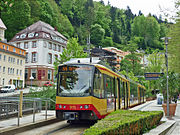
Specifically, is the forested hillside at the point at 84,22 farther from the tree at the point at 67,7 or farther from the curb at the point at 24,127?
the curb at the point at 24,127

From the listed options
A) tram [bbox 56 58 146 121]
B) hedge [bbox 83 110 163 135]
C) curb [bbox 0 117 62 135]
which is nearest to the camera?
hedge [bbox 83 110 163 135]

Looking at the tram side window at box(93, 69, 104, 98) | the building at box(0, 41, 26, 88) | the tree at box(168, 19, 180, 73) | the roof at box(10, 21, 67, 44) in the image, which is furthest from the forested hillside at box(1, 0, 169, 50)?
the tram side window at box(93, 69, 104, 98)

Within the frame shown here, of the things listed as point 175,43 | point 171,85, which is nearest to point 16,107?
point 171,85

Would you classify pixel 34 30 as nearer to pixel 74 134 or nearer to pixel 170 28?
pixel 170 28

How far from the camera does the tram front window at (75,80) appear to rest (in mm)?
12312

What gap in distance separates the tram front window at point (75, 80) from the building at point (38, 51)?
53.0 m

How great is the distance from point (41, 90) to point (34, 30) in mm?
47492

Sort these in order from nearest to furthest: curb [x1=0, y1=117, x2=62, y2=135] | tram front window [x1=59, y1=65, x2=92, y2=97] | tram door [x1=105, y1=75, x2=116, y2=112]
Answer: curb [x1=0, y1=117, x2=62, y2=135]
tram front window [x1=59, y1=65, x2=92, y2=97]
tram door [x1=105, y1=75, x2=116, y2=112]

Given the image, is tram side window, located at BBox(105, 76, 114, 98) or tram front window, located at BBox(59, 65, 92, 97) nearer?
tram front window, located at BBox(59, 65, 92, 97)

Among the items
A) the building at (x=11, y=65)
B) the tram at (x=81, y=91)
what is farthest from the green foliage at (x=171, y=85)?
the building at (x=11, y=65)

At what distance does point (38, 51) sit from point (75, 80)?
5519cm

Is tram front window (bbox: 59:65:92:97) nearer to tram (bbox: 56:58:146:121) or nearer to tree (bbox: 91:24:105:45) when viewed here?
tram (bbox: 56:58:146:121)

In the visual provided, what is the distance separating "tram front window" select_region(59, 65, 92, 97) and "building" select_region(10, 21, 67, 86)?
53.0 meters

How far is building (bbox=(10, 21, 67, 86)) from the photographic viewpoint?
214ft
